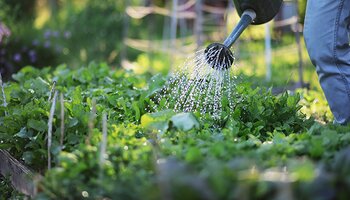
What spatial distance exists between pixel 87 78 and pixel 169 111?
166 cm

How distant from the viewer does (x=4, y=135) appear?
2.70 metres

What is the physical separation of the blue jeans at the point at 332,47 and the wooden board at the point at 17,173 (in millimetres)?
1410

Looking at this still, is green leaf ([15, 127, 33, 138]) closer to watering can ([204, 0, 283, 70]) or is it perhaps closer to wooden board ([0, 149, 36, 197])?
wooden board ([0, 149, 36, 197])

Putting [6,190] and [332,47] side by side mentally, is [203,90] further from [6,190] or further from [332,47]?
[6,190]

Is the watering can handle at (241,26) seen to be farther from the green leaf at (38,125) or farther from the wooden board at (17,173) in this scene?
the wooden board at (17,173)

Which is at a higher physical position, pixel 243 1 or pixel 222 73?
pixel 243 1

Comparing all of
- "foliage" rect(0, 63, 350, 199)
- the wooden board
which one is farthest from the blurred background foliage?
the wooden board

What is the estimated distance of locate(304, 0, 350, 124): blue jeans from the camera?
271 centimetres

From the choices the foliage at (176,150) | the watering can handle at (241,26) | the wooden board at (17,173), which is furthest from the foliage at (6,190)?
the watering can handle at (241,26)

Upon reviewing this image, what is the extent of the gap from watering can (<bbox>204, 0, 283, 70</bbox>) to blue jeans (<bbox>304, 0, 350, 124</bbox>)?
324mm

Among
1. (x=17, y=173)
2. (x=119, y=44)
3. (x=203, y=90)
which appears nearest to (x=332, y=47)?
(x=203, y=90)

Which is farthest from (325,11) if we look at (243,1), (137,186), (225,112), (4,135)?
(4,135)

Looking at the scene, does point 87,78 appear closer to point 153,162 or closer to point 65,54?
point 153,162

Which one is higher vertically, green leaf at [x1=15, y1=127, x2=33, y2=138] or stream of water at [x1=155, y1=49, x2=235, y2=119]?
stream of water at [x1=155, y1=49, x2=235, y2=119]
